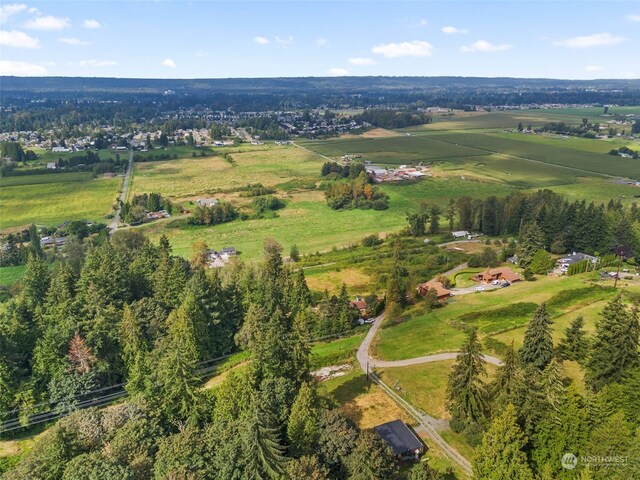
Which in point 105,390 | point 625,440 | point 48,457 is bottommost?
point 105,390

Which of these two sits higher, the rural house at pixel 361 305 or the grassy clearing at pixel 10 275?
the rural house at pixel 361 305

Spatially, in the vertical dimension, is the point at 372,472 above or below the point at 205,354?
above

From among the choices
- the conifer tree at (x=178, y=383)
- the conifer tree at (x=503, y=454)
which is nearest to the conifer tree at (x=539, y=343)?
the conifer tree at (x=503, y=454)

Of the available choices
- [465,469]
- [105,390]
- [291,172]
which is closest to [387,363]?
[465,469]

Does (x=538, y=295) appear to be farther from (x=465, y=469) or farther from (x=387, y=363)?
(x=465, y=469)

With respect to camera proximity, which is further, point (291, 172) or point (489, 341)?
point (291, 172)

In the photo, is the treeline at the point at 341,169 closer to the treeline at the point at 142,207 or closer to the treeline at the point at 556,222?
the treeline at the point at 556,222

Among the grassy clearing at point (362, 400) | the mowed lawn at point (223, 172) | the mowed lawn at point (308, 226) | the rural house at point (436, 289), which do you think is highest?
the mowed lawn at point (223, 172)
